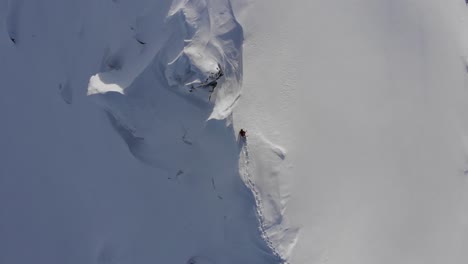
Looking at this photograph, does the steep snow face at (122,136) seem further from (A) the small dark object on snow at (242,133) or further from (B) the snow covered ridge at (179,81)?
(A) the small dark object on snow at (242,133)

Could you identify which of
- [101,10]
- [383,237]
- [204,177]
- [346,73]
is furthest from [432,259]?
[101,10]

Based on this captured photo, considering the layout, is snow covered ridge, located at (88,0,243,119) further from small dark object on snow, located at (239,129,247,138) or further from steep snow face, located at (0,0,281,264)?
small dark object on snow, located at (239,129,247,138)

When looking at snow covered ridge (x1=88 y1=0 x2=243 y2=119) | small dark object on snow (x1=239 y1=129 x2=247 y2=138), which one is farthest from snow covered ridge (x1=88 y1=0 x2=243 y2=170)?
small dark object on snow (x1=239 y1=129 x2=247 y2=138)

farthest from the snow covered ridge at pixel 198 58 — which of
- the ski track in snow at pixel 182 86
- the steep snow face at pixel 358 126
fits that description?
the steep snow face at pixel 358 126

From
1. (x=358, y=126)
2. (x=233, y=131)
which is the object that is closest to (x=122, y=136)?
(x=233, y=131)

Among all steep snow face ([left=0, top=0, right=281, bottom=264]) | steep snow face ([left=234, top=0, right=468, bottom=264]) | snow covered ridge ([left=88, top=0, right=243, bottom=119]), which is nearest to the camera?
snow covered ridge ([left=88, top=0, right=243, bottom=119])

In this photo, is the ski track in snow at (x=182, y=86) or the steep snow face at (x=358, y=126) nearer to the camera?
the ski track in snow at (x=182, y=86)

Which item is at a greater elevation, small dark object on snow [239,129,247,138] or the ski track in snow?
the ski track in snow
